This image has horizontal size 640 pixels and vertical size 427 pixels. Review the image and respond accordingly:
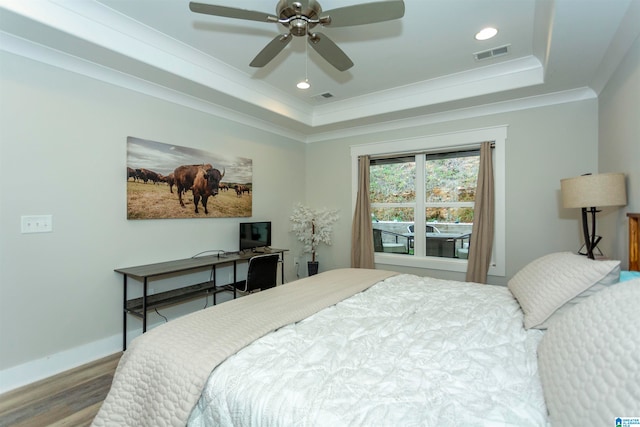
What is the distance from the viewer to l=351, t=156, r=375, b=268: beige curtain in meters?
4.45

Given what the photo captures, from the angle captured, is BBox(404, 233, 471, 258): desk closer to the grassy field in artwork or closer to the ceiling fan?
the grassy field in artwork

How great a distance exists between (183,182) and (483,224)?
11.4 ft

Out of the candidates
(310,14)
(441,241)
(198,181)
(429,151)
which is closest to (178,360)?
(310,14)

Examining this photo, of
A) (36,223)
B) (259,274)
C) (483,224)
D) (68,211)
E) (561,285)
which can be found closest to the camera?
(561,285)

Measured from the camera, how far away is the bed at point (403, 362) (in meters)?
0.88

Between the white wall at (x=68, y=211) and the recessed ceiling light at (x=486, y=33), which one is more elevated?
the recessed ceiling light at (x=486, y=33)

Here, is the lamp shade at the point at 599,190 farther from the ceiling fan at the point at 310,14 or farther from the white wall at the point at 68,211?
the white wall at the point at 68,211

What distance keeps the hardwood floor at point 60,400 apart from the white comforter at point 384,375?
58.6 inches

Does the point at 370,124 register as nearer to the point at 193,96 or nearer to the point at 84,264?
the point at 193,96

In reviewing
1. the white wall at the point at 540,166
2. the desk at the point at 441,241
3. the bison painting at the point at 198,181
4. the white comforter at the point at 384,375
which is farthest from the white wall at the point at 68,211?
the white wall at the point at 540,166

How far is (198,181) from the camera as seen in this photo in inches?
139

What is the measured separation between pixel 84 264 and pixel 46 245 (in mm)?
314

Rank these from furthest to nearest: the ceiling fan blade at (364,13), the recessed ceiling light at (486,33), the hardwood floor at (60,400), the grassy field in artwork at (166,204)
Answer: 1. the grassy field in artwork at (166,204)
2. the recessed ceiling light at (486,33)
3. the hardwood floor at (60,400)
4. the ceiling fan blade at (364,13)

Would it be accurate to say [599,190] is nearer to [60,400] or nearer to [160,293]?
[160,293]
